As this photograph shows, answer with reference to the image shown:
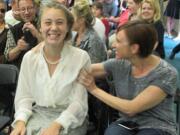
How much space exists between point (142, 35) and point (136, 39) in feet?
0.14

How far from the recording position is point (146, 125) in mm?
2246

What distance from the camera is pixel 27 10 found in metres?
3.46

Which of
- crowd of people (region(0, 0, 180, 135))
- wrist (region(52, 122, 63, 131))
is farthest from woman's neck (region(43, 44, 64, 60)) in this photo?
wrist (region(52, 122, 63, 131))

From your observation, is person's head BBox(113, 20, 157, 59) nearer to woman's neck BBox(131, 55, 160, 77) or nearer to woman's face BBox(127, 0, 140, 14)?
woman's neck BBox(131, 55, 160, 77)

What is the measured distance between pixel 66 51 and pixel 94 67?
9.5 inches

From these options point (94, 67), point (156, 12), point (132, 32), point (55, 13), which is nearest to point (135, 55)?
point (132, 32)

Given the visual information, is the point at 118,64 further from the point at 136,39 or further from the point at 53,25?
the point at 53,25

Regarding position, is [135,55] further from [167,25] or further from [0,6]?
[167,25]

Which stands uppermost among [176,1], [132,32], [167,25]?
[132,32]

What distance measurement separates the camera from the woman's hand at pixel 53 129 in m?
2.14

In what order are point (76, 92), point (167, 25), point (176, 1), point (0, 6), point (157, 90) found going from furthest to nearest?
point (167, 25) → point (176, 1) → point (0, 6) → point (76, 92) → point (157, 90)

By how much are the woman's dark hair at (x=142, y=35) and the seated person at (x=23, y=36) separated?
4.19 feet

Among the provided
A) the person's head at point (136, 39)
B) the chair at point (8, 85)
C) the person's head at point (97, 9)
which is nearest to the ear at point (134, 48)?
the person's head at point (136, 39)

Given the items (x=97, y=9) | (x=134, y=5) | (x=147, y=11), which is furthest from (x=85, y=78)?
(x=97, y=9)
